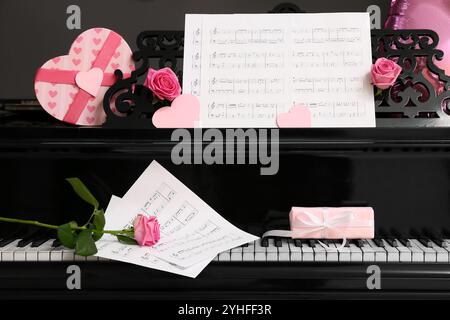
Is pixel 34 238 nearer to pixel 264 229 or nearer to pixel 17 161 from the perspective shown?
pixel 17 161

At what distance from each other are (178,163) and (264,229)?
0.30 metres

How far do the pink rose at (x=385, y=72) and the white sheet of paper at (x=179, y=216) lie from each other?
533mm

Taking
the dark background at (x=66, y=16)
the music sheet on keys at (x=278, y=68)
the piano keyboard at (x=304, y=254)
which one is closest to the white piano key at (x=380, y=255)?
the piano keyboard at (x=304, y=254)

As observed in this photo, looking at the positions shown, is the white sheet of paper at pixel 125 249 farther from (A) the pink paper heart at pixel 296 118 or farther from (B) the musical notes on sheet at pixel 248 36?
(B) the musical notes on sheet at pixel 248 36

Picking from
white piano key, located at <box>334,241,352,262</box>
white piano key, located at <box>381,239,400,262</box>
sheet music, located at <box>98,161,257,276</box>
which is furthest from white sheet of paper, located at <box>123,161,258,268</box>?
white piano key, located at <box>381,239,400,262</box>

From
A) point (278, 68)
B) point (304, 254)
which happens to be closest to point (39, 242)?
point (304, 254)

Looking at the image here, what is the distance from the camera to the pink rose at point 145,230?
1309 millimetres

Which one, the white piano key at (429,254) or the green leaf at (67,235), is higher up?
the green leaf at (67,235)

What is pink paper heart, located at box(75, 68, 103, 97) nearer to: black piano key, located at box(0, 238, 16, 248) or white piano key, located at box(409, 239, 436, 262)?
black piano key, located at box(0, 238, 16, 248)

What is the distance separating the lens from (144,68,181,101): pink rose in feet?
4.70
